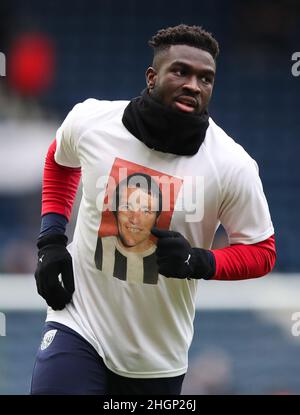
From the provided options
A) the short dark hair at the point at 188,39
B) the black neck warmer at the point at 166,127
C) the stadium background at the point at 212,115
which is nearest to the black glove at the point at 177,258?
the black neck warmer at the point at 166,127

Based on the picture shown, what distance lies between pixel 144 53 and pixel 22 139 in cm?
173

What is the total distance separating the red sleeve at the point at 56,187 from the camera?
3.42m

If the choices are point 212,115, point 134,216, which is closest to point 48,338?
point 134,216

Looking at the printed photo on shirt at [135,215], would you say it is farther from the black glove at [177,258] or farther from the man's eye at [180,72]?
the man's eye at [180,72]

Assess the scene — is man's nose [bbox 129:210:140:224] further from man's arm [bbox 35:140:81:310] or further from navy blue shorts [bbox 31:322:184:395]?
navy blue shorts [bbox 31:322:184:395]

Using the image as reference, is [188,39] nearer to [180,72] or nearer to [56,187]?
[180,72]

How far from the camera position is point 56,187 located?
11.2 ft

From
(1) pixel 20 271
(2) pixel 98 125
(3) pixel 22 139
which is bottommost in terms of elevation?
(1) pixel 20 271

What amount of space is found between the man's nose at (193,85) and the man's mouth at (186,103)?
0.03m

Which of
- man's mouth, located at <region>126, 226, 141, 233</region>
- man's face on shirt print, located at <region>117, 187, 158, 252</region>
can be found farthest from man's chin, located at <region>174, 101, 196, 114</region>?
man's mouth, located at <region>126, 226, 141, 233</region>

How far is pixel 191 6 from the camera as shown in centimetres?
891
